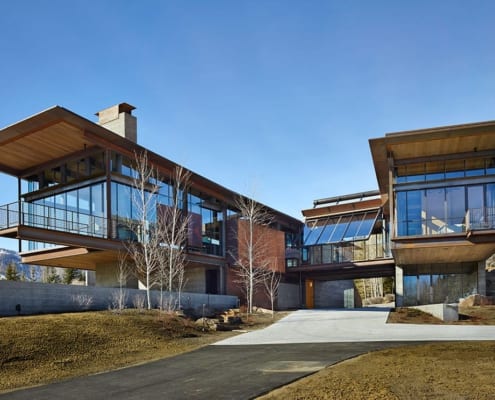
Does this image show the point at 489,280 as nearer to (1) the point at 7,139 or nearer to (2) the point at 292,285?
(2) the point at 292,285

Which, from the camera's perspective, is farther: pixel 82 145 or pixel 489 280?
pixel 489 280

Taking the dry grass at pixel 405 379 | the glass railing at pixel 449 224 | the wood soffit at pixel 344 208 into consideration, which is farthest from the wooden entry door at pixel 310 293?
the dry grass at pixel 405 379

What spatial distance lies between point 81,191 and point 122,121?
201 inches

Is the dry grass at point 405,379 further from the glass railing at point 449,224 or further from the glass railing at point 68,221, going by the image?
the glass railing at point 68,221

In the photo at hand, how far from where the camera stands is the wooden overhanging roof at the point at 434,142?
893 inches

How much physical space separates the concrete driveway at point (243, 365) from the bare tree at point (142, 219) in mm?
9059

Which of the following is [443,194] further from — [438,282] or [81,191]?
[81,191]

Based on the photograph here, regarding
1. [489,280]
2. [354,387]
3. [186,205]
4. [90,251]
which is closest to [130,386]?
[354,387]

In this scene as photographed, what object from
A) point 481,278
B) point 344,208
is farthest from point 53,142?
point 344,208

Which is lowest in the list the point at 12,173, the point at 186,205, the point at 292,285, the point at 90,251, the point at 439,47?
the point at 292,285

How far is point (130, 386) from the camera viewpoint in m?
9.11

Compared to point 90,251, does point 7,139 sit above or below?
above

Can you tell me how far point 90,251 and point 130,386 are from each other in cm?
1609

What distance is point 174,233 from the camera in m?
28.4
